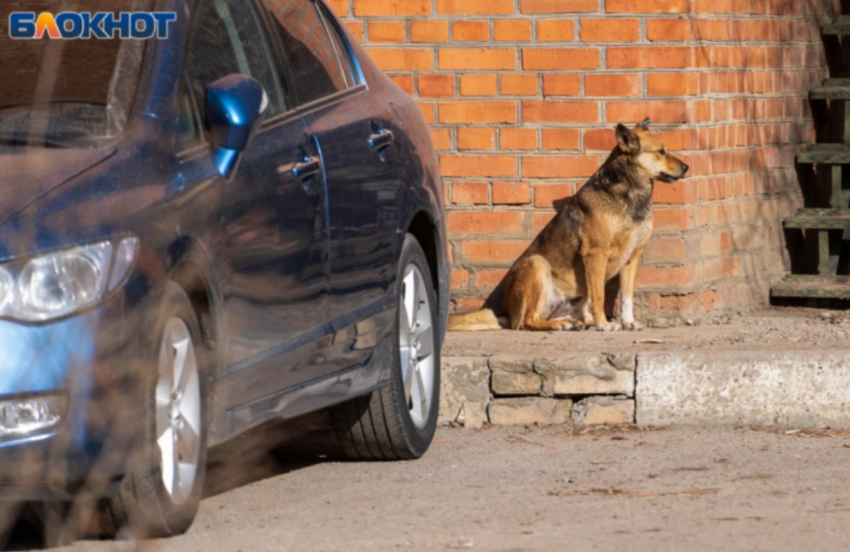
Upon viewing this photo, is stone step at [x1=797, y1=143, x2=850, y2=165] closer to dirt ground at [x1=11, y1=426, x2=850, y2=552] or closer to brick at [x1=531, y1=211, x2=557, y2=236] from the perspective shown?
brick at [x1=531, y1=211, x2=557, y2=236]

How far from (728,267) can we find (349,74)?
3.53 meters

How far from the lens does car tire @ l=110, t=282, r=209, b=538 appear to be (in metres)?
4.65

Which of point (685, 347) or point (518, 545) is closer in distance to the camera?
point (518, 545)

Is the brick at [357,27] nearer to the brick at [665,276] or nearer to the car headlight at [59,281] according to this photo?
the brick at [665,276]

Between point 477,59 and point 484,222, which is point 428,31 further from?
point 484,222

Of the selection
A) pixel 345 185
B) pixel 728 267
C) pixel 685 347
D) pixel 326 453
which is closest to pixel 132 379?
pixel 345 185

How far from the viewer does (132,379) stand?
179 inches

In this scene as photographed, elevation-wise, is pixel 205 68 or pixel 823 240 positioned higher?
pixel 205 68

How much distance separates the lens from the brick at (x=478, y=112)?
8.94m

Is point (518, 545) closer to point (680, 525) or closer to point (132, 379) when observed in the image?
point (680, 525)

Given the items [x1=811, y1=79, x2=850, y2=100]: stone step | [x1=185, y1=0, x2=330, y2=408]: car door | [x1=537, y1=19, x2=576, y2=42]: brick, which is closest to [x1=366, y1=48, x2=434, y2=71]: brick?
[x1=537, y1=19, x2=576, y2=42]: brick

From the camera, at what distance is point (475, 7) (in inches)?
352

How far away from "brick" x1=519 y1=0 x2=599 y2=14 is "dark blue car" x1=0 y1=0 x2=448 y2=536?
90.5 inches

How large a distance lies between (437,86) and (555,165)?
746mm
